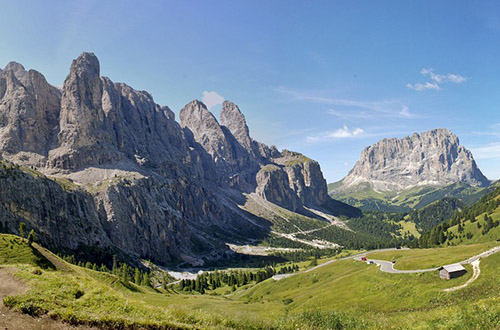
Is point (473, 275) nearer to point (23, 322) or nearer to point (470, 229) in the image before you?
point (23, 322)

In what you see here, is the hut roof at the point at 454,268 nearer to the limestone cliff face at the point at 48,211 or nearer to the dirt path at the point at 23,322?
the dirt path at the point at 23,322

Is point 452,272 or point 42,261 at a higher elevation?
point 42,261

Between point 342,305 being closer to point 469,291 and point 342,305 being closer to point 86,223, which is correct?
point 469,291

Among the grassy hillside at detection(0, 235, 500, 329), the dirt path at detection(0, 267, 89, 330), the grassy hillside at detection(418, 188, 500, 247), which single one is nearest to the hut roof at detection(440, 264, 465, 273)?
the grassy hillside at detection(0, 235, 500, 329)

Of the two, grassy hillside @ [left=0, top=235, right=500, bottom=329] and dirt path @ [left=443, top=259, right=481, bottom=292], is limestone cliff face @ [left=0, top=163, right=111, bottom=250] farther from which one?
dirt path @ [left=443, top=259, right=481, bottom=292]

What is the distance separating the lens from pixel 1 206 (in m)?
127

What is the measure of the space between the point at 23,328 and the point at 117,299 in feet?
24.3

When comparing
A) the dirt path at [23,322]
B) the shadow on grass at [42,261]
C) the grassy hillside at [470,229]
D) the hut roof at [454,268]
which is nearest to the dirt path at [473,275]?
the hut roof at [454,268]

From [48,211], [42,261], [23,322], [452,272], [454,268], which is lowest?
[452,272]

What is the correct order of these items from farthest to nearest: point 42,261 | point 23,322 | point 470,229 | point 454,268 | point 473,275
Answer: point 470,229 → point 454,268 → point 473,275 → point 42,261 → point 23,322

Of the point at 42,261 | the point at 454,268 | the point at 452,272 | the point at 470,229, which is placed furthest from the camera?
the point at 470,229

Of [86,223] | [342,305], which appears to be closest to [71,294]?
[342,305]

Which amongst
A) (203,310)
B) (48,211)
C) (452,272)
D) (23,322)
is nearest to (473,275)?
(452,272)

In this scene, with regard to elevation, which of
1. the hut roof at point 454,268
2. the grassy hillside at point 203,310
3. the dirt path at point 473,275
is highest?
the grassy hillside at point 203,310
